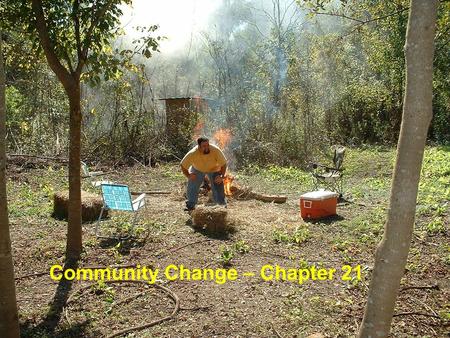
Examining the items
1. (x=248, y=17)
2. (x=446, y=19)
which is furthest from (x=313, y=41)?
(x=446, y=19)

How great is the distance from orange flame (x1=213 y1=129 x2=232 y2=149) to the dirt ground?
217 inches

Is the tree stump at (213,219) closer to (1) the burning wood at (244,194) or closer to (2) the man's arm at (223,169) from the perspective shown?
(2) the man's arm at (223,169)

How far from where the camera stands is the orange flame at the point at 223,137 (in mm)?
Result: 13719

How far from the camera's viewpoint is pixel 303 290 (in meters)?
→ 4.49

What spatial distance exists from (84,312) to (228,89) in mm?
11362

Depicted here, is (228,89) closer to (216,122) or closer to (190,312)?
(216,122)

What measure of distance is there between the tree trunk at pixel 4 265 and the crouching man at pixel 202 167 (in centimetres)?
475

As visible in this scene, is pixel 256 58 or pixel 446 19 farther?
pixel 256 58

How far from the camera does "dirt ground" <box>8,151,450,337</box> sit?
379 cm

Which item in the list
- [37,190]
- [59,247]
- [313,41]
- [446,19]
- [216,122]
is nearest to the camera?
[446,19]

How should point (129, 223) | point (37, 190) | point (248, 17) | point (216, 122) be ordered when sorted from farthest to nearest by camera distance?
point (248, 17) < point (216, 122) < point (37, 190) < point (129, 223)

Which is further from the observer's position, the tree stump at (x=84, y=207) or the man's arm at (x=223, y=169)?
the man's arm at (x=223, y=169)

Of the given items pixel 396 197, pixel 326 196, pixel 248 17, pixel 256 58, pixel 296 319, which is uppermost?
pixel 248 17

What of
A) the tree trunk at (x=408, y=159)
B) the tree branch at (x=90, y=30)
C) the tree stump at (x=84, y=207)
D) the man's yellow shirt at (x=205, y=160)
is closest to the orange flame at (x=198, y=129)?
the man's yellow shirt at (x=205, y=160)
